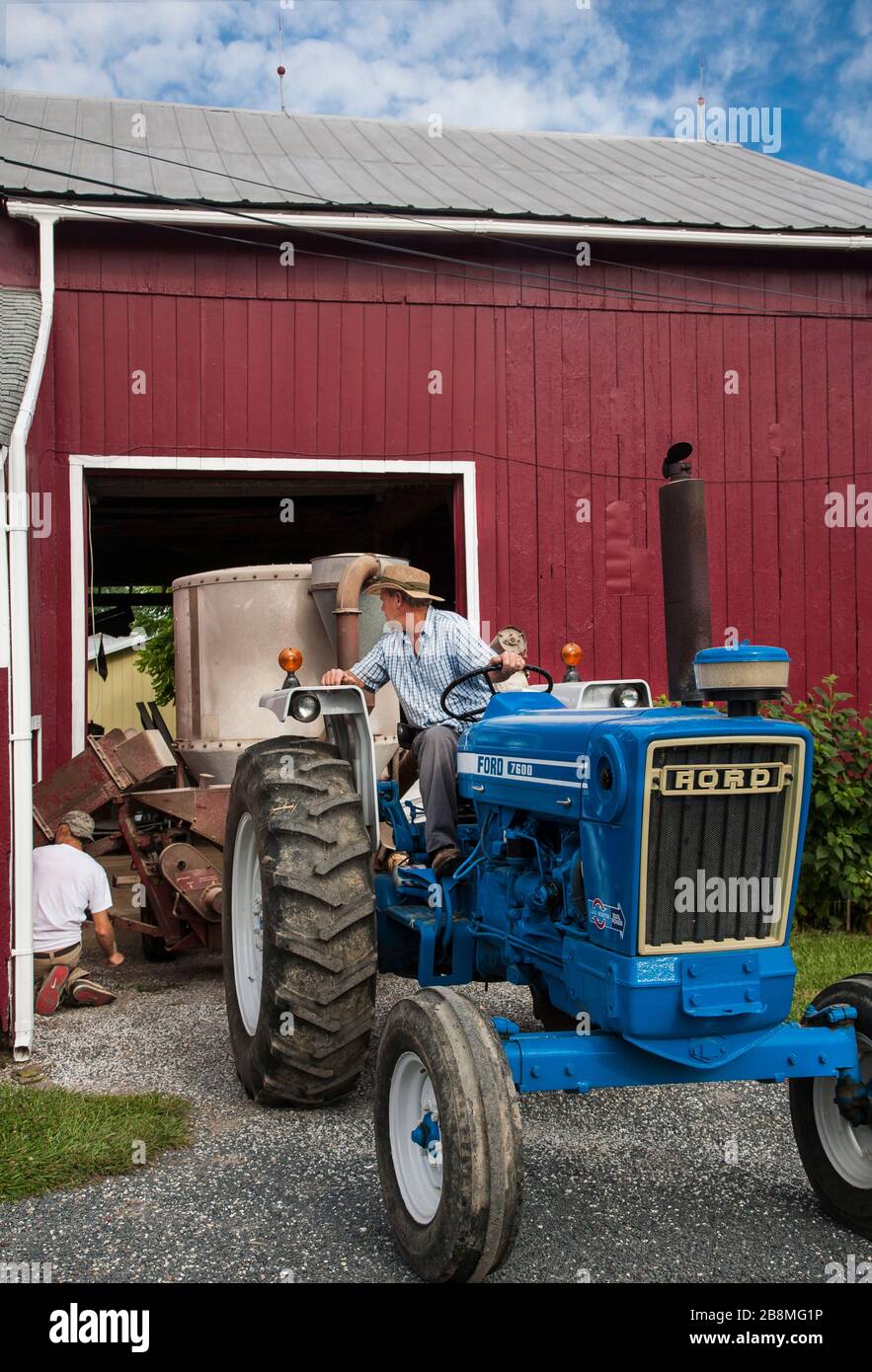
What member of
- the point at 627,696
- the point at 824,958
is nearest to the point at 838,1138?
the point at 627,696

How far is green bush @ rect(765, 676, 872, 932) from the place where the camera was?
22.8 ft

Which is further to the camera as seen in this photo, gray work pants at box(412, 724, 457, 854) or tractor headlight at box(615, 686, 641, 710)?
tractor headlight at box(615, 686, 641, 710)

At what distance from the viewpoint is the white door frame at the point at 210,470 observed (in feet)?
26.5

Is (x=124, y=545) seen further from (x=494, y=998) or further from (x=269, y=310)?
(x=494, y=998)

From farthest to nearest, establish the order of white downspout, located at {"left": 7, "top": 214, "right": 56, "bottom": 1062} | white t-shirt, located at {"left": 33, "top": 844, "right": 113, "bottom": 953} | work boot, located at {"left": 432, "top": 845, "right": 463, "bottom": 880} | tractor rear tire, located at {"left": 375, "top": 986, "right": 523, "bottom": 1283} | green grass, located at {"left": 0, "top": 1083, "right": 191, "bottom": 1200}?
white t-shirt, located at {"left": 33, "top": 844, "right": 113, "bottom": 953}
white downspout, located at {"left": 7, "top": 214, "right": 56, "bottom": 1062}
work boot, located at {"left": 432, "top": 845, "right": 463, "bottom": 880}
green grass, located at {"left": 0, "top": 1083, "right": 191, "bottom": 1200}
tractor rear tire, located at {"left": 375, "top": 986, "right": 523, "bottom": 1283}

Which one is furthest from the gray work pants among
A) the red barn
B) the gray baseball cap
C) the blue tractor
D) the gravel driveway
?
the red barn

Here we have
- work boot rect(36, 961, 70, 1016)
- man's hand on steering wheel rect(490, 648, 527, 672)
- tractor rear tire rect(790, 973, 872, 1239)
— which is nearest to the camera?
tractor rear tire rect(790, 973, 872, 1239)

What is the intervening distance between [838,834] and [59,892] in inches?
166

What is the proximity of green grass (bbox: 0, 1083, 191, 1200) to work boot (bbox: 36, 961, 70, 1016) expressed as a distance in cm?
A: 104

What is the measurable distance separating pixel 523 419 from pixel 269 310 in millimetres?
1944

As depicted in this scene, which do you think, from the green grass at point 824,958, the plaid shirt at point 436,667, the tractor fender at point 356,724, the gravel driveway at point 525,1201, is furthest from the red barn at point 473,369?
the gravel driveway at point 525,1201

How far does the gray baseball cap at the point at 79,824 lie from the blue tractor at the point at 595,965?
268cm

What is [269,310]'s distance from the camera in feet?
28.1

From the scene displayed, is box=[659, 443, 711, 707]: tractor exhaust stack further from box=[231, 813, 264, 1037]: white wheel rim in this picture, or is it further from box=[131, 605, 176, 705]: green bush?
box=[131, 605, 176, 705]: green bush
